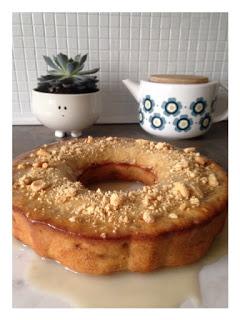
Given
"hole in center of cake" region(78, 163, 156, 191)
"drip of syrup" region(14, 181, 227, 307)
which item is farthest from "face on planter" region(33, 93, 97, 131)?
"drip of syrup" region(14, 181, 227, 307)

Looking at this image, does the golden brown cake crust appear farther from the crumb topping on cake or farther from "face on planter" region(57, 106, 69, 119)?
"face on planter" region(57, 106, 69, 119)

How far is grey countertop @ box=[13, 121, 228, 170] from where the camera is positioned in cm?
90

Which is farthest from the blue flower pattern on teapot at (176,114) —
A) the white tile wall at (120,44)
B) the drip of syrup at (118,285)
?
the drip of syrup at (118,285)

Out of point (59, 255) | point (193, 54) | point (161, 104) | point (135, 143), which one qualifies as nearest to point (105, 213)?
point (59, 255)

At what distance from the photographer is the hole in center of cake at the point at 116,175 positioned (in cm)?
74

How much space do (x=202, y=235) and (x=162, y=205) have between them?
0.25 ft

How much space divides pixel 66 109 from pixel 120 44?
0.99ft

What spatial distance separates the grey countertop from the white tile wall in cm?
9

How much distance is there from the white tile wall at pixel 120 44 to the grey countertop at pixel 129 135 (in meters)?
0.09

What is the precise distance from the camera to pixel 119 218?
19.8 inches

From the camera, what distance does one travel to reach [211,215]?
0.53 metres

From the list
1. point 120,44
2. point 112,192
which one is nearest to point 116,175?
point 112,192
